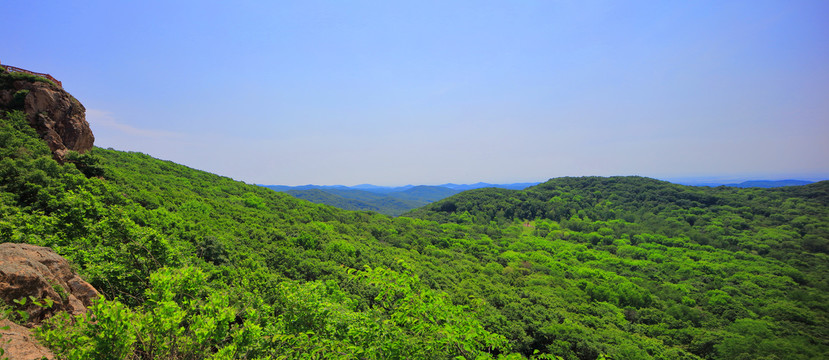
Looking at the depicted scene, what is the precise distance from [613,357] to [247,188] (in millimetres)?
67082

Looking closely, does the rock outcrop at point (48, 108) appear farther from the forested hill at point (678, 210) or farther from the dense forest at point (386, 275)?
the forested hill at point (678, 210)

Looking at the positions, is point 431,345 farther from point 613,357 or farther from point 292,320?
point 613,357

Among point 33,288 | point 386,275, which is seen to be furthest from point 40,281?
point 386,275

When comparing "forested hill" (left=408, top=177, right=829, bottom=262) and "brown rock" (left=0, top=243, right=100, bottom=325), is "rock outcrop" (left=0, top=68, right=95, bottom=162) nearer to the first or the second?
"brown rock" (left=0, top=243, right=100, bottom=325)

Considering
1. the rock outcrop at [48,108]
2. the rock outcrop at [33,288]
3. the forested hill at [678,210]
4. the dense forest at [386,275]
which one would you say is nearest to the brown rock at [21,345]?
the rock outcrop at [33,288]

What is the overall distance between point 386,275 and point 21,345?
7864mm

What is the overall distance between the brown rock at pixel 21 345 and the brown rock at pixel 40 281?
1315 mm

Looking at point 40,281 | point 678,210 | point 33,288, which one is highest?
point 40,281

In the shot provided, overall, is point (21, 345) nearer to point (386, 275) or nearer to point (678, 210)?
point (386, 275)

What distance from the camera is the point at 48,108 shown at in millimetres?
21172

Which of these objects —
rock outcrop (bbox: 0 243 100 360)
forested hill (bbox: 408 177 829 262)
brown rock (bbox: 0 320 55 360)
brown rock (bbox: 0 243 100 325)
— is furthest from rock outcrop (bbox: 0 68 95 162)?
forested hill (bbox: 408 177 829 262)

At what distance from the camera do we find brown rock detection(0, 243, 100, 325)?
660cm

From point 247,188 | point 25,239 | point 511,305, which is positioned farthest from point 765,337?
point 247,188

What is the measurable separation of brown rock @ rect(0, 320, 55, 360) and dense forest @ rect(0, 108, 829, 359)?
1.29 ft
